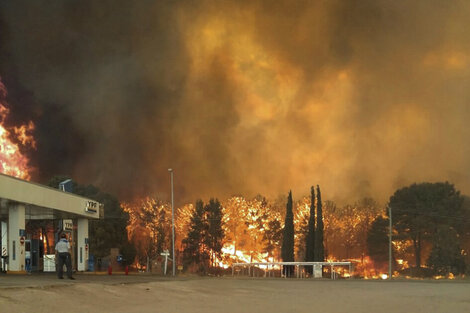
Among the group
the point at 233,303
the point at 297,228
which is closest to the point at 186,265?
the point at 297,228

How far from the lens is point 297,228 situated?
96875 mm

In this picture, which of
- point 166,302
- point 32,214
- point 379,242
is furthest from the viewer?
point 379,242

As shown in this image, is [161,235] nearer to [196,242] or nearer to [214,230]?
[196,242]

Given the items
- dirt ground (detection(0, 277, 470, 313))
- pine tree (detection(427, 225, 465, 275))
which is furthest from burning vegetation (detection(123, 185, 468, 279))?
dirt ground (detection(0, 277, 470, 313))

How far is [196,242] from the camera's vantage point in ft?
306

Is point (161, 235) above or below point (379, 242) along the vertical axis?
above

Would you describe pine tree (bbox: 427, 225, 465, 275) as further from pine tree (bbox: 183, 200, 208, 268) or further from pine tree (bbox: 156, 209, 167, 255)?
pine tree (bbox: 156, 209, 167, 255)

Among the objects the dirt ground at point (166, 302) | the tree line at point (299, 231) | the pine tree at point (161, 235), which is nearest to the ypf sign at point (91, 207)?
the dirt ground at point (166, 302)

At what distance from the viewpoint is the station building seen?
39.1 m

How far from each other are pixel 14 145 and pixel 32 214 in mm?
61595

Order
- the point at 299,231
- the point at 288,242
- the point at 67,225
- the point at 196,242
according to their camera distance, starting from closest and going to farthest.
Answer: the point at 67,225 → the point at 288,242 → the point at 196,242 → the point at 299,231

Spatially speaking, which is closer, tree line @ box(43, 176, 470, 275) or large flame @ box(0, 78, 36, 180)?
tree line @ box(43, 176, 470, 275)

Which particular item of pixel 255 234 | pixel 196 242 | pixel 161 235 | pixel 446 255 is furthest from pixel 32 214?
pixel 255 234

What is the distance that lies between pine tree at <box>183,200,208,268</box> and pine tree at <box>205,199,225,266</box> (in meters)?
0.80
